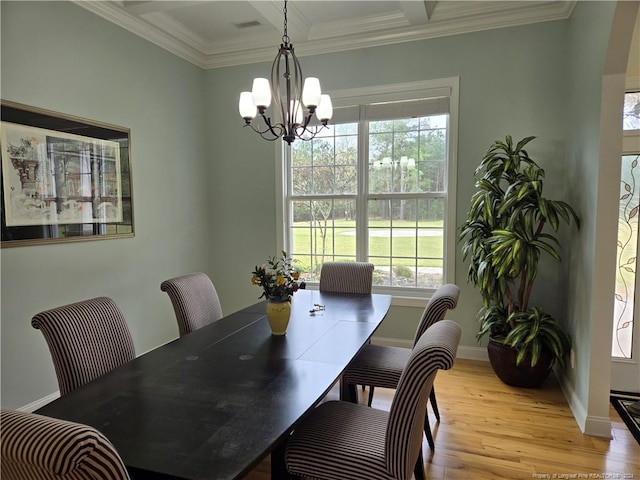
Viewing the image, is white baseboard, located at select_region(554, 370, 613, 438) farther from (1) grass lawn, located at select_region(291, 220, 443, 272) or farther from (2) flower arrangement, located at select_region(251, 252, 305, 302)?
(2) flower arrangement, located at select_region(251, 252, 305, 302)

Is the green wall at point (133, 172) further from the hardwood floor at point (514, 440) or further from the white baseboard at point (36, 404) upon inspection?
the hardwood floor at point (514, 440)

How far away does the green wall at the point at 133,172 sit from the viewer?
2.58m

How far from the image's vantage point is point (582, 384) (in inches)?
101

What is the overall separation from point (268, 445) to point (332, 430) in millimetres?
518

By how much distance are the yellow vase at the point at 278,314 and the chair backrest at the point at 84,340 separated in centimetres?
72

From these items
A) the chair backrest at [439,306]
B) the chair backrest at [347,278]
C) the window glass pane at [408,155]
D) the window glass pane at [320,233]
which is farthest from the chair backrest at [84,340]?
the window glass pane at [408,155]

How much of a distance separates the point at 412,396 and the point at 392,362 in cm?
106

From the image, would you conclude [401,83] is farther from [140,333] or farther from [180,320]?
[140,333]

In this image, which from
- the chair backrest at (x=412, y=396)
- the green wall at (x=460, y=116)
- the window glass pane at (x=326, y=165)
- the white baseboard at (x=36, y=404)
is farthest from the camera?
the window glass pane at (x=326, y=165)

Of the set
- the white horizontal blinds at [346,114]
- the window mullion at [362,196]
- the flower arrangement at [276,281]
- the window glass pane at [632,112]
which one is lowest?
the flower arrangement at [276,281]

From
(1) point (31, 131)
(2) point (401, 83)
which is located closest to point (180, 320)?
(1) point (31, 131)

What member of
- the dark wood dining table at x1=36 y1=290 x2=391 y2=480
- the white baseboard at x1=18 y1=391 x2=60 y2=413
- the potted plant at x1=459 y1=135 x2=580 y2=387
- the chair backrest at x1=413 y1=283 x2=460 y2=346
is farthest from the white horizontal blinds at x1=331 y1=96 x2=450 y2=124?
the white baseboard at x1=18 y1=391 x2=60 y2=413

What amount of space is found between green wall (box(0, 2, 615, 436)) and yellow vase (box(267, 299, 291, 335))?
175 cm

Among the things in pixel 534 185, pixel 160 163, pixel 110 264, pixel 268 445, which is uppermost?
pixel 160 163
